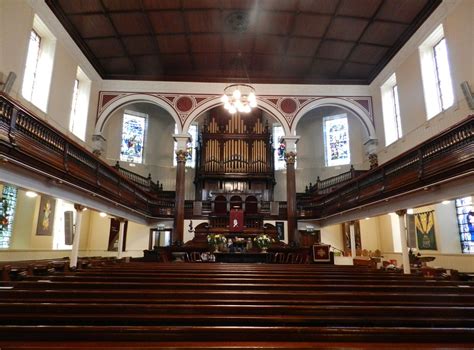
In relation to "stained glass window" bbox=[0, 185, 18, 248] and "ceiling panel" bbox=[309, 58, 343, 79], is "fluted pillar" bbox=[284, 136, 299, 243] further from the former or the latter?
"stained glass window" bbox=[0, 185, 18, 248]

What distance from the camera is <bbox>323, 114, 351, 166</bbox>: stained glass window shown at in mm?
A: 17844

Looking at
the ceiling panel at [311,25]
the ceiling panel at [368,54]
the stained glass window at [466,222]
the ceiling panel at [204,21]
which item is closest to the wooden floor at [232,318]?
the stained glass window at [466,222]

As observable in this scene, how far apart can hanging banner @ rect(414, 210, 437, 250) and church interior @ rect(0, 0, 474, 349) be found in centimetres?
8

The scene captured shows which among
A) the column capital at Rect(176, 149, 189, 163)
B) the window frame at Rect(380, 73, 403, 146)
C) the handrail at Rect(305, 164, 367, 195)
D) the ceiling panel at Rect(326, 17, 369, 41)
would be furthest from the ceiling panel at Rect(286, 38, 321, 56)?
the handrail at Rect(305, 164, 367, 195)

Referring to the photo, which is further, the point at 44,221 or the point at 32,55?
the point at 44,221

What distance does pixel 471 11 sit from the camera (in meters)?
8.61

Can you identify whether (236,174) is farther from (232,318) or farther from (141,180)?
Result: (232,318)

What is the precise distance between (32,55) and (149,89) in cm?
514

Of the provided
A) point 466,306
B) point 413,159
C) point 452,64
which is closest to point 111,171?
point 413,159

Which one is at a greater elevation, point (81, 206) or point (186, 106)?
point (186, 106)

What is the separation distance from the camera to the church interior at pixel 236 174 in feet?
8.63

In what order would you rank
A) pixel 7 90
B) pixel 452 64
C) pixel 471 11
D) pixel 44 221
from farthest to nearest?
pixel 44 221 → pixel 452 64 → pixel 471 11 → pixel 7 90

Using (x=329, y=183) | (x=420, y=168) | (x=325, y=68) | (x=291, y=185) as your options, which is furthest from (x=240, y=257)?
(x=325, y=68)

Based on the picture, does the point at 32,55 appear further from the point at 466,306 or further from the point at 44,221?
the point at 466,306
